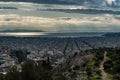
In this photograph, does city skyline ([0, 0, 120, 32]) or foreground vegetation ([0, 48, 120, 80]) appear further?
city skyline ([0, 0, 120, 32])

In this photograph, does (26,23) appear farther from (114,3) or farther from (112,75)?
(112,75)

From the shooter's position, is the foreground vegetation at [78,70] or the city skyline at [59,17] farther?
the city skyline at [59,17]

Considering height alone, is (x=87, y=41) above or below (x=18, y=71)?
below

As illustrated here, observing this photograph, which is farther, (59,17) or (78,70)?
(59,17)

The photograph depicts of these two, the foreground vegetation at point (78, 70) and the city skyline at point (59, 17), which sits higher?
the foreground vegetation at point (78, 70)

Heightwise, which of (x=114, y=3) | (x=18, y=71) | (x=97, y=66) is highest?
(x=18, y=71)

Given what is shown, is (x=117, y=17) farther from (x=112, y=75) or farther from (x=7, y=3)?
(x=112, y=75)

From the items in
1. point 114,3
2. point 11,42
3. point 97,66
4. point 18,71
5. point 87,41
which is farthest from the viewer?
point 114,3

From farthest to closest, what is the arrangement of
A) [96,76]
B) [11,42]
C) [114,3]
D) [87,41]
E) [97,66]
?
[114,3] < [87,41] < [11,42] < [97,66] < [96,76]

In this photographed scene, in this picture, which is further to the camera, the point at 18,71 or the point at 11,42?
the point at 11,42

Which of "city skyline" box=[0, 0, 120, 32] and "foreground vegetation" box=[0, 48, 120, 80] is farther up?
"foreground vegetation" box=[0, 48, 120, 80]

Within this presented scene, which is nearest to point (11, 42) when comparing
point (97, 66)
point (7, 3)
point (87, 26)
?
point (87, 26)
